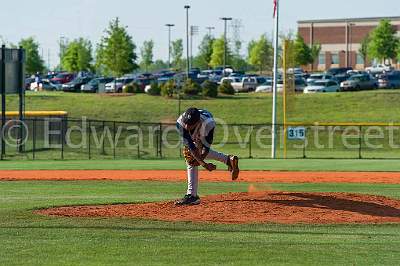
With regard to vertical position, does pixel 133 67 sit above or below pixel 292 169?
above

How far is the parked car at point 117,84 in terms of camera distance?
74125 millimetres

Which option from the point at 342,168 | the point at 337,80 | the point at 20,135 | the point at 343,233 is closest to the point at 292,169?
the point at 342,168

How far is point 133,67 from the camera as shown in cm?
7862

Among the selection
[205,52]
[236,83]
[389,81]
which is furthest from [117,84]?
[205,52]

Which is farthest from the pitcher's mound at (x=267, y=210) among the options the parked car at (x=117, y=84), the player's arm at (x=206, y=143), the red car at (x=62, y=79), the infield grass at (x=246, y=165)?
the red car at (x=62, y=79)

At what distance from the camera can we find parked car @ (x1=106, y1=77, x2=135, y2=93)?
74125 millimetres

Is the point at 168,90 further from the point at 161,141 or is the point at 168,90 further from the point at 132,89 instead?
the point at 161,141

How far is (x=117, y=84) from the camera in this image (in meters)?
76.1

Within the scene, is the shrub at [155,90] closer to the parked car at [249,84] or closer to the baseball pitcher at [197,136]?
the parked car at [249,84]

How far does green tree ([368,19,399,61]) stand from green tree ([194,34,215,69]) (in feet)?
99.9

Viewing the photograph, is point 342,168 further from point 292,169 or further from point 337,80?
point 337,80

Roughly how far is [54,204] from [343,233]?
6.06 m

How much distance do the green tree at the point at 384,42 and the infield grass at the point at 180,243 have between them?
3389 inches

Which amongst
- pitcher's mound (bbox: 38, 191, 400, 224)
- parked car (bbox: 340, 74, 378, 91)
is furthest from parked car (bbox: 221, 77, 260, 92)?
pitcher's mound (bbox: 38, 191, 400, 224)
